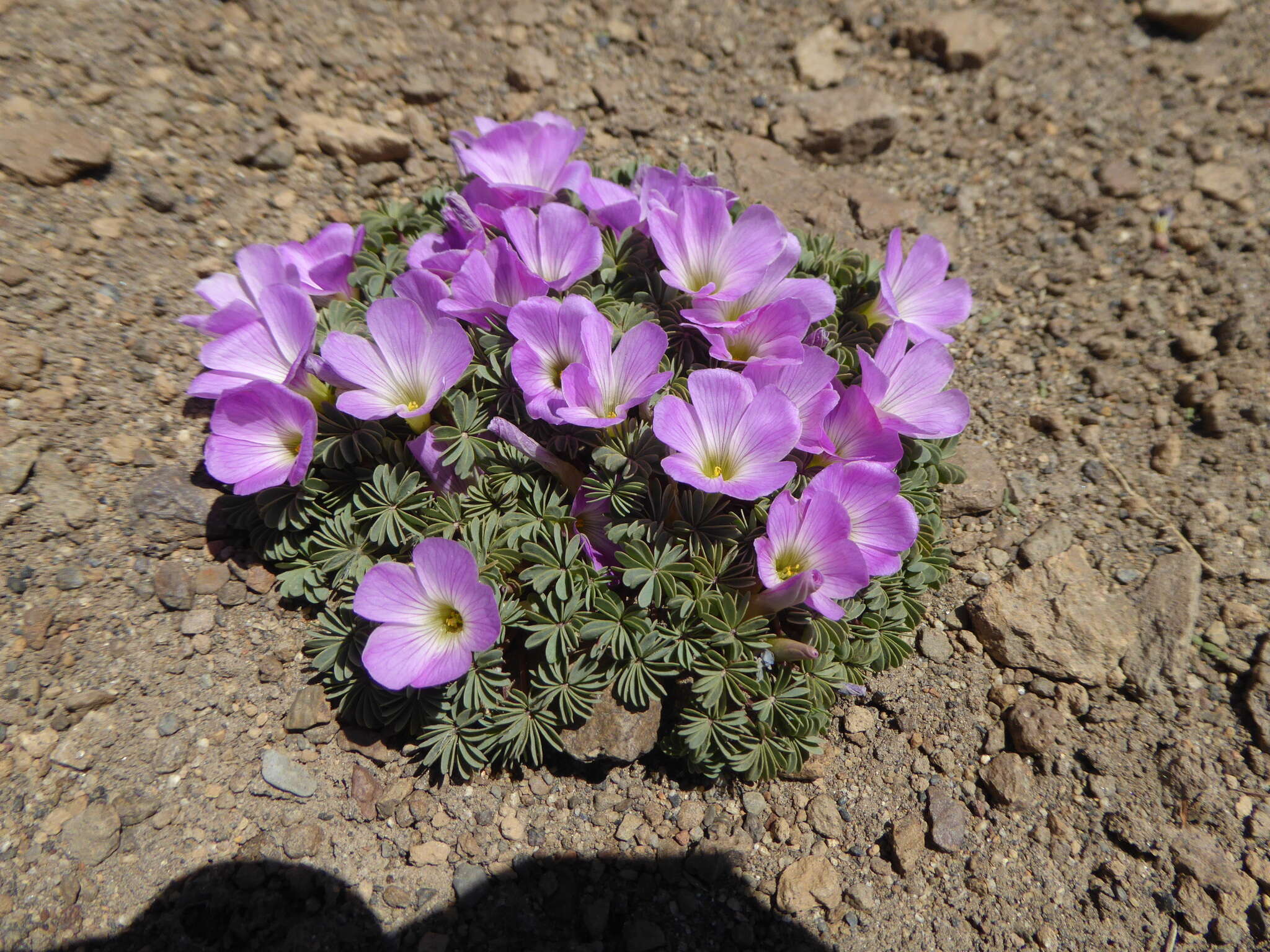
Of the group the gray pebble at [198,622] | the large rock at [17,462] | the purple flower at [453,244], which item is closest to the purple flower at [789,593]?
the purple flower at [453,244]

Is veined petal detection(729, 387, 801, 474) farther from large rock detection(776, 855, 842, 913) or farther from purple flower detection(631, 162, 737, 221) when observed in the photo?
large rock detection(776, 855, 842, 913)

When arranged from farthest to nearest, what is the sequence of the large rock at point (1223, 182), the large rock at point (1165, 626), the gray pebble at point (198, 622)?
the large rock at point (1223, 182) < the large rock at point (1165, 626) < the gray pebble at point (198, 622)

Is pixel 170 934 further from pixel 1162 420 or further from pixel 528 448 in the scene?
pixel 1162 420

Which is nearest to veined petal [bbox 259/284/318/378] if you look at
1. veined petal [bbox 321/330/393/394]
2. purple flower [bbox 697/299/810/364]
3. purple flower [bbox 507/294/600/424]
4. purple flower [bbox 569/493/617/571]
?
veined petal [bbox 321/330/393/394]

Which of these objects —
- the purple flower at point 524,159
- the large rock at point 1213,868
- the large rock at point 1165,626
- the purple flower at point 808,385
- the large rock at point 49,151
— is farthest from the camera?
the large rock at point 49,151

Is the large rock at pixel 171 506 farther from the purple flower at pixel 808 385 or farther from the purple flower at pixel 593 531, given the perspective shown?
the purple flower at pixel 808 385
